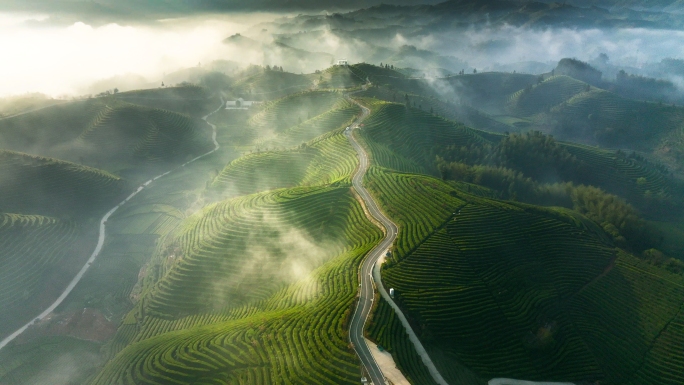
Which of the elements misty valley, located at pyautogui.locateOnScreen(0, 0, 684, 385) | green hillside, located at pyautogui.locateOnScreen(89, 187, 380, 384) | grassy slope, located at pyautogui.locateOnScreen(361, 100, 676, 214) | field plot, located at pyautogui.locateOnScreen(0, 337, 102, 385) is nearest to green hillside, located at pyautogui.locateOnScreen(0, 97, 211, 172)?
misty valley, located at pyautogui.locateOnScreen(0, 0, 684, 385)

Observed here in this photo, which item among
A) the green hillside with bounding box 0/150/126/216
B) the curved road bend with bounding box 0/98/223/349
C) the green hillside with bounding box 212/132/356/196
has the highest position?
the green hillside with bounding box 212/132/356/196

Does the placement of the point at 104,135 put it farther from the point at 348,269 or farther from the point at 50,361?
the point at 348,269

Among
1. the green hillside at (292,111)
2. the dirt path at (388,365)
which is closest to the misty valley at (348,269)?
the dirt path at (388,365)

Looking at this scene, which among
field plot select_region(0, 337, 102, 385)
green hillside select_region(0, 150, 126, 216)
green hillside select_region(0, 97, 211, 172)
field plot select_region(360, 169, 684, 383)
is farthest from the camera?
green hillside select_region(0, 97, 211, 172)

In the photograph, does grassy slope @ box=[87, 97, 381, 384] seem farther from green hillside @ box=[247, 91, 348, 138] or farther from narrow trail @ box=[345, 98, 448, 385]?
green hillside @ box=[247, 91, 348, 138]

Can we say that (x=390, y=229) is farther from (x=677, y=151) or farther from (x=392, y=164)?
(x=677, y=151)

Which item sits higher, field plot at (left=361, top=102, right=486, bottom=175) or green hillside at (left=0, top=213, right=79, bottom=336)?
field plot at (left=361, top=102, right=486, bottom=175)
